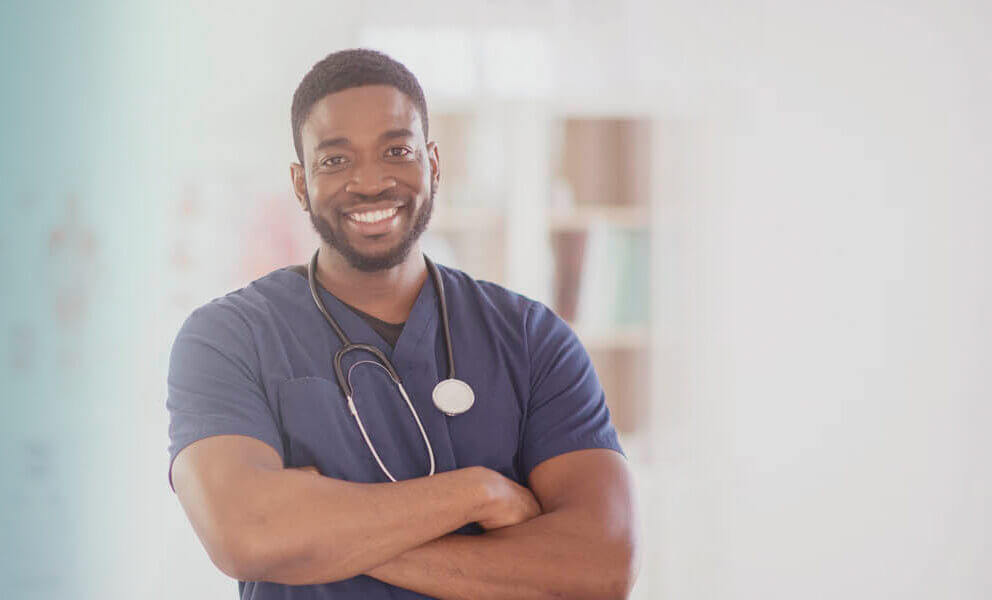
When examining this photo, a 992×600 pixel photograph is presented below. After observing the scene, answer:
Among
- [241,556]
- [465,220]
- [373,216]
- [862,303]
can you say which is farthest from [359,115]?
[862,303]

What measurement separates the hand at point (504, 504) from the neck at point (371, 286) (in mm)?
292

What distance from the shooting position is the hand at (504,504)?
1.06 meters

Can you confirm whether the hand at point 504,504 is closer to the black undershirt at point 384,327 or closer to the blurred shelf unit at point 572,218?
the black undershirt at point 384,327

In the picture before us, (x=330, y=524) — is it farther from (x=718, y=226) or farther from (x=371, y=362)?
(x=718, y=226)

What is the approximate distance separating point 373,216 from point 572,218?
1302 millimetres

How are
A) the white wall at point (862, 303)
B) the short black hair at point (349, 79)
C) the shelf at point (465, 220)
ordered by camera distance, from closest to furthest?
the short black hair at point (349, 79) < the shelf at point (465, 220) < the white wall at point (862, 303)

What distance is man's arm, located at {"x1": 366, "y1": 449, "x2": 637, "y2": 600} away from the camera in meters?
1.03

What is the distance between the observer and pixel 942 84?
2.58 meters

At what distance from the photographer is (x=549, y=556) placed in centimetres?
105

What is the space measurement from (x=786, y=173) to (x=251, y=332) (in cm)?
193

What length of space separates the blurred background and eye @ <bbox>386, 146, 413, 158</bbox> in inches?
37.5

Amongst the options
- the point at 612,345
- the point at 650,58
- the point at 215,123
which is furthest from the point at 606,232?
the point at 215,123

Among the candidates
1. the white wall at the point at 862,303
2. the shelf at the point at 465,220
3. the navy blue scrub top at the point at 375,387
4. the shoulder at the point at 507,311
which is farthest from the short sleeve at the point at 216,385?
the white wall at the point at 862,303

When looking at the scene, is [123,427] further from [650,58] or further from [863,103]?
[863,103]
